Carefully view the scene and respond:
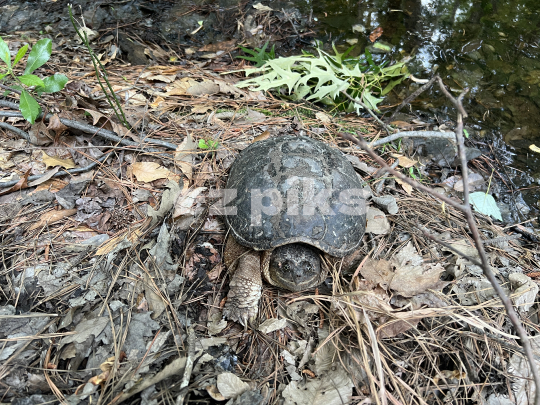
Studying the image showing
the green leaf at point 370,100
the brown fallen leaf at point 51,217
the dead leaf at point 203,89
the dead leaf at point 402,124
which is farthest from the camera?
the green leaf at point 370,100

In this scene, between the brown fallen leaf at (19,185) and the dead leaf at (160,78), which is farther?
the dead leaf at (160,78)

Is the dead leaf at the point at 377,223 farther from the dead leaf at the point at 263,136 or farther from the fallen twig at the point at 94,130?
the fallen twig at the point at 94,130

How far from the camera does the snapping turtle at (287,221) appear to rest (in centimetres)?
204

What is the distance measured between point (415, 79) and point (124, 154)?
11.5 ft

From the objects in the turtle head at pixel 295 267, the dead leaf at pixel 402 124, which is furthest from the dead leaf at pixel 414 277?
the dead leaf at pixel 402 124

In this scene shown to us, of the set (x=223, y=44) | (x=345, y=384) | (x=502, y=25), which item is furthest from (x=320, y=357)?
(x=502, y=25)

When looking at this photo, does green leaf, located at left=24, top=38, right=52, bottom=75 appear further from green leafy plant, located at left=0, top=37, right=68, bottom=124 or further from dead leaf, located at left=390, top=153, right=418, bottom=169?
dead leaf, located at left=390, top=153, right=418, bottom=169

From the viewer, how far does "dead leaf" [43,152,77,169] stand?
2.31m

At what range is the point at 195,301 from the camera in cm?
203

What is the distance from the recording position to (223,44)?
436cm

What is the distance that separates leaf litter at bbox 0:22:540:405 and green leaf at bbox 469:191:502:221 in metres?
0.15

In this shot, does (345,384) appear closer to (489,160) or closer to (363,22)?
(489,160)

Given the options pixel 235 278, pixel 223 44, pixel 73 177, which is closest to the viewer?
pixel 235 278

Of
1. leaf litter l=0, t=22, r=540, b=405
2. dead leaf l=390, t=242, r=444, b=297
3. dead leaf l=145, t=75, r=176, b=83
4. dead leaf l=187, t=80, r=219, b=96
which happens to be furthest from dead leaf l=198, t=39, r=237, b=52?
dead leaf l=390, t=242, r=444, b=297
